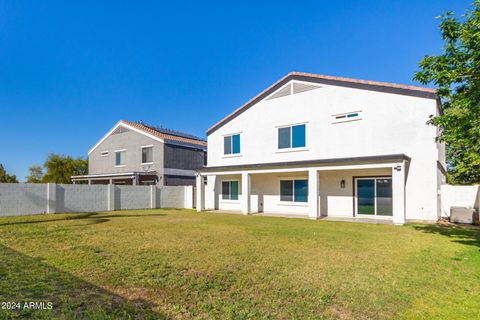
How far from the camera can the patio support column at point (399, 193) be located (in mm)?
12047

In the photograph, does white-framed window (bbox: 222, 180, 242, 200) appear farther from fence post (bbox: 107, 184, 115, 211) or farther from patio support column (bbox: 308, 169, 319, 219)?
fence post (bbox: 107, 184, 115, 211)

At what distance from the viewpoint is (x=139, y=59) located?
23.1 meters

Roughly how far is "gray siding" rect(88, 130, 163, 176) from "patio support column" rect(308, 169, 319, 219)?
46.7ft

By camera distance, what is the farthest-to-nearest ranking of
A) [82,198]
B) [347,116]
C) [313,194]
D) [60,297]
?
[82,198], [347,116], [313,194], [60,297]

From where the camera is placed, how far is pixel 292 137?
16719 mm

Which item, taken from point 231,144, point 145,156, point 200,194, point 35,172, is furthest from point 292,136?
point 35,172

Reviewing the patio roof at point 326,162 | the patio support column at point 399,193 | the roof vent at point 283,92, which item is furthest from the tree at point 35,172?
the patio support column at point 399,193

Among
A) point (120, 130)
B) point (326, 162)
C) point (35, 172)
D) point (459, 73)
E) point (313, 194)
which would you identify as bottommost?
point (313, 194)

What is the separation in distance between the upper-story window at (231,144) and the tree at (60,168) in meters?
25.9

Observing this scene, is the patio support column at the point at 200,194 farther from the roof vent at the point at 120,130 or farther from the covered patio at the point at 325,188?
the roof vent at the point at 120,130

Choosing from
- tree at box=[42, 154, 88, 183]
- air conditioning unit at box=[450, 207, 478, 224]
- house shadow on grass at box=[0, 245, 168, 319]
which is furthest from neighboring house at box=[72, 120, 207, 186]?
house shadow on grass at box=[0, 245, 168, 319]

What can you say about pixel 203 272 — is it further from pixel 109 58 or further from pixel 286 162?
pixel 109 58

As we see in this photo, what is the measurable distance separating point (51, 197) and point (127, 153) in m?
11.4

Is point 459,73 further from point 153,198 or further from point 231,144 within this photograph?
point 153,198
